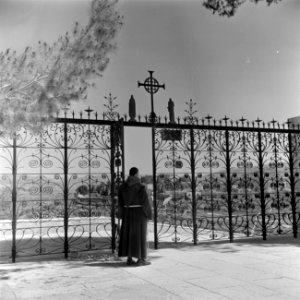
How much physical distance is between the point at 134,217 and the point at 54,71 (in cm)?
288

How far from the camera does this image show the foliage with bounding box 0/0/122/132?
20.0 feet

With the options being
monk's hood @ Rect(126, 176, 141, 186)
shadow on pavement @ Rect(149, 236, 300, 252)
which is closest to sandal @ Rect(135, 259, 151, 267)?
monk's hood @ Rect(126, 176, 141, 186)

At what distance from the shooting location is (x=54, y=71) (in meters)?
6.60

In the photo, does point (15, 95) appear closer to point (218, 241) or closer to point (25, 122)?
point (25, 122)

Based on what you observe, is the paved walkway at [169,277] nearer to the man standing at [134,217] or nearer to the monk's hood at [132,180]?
the man standing at [134,217]

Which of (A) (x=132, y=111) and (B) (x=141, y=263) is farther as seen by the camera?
(A) (x=132, y=111)

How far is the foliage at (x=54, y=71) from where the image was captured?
6082mm

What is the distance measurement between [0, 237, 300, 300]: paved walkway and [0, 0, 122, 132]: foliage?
2.43m

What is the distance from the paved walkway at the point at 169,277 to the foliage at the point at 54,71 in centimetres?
243

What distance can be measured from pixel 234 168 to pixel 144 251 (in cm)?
441

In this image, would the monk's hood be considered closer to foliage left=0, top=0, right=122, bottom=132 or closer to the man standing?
the man standing

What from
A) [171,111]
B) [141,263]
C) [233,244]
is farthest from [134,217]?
[233,244]

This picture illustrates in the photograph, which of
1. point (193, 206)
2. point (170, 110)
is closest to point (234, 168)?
point (193, 206)

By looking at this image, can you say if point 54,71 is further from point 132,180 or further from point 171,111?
point 171,111
